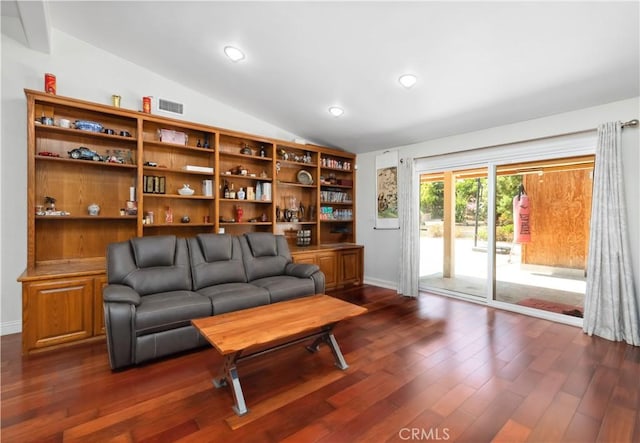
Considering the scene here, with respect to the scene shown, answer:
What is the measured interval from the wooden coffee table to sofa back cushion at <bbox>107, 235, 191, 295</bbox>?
1.04 meters

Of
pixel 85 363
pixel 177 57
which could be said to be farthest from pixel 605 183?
pixel 85 363

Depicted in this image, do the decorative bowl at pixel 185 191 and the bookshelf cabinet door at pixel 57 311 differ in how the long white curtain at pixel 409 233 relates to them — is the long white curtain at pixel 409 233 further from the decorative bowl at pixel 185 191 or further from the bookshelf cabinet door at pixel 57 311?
the bookshelf cabinet door at pixel 57 311

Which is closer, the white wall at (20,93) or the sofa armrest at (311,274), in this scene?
the white wall at (20,93)

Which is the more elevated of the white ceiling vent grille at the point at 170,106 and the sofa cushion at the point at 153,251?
the white ceiling vent grille at the point at 170,106

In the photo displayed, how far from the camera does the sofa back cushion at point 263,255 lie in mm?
3721

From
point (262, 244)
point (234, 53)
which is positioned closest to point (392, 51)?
point (234, 53)

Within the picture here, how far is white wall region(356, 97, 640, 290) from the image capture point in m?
3.01

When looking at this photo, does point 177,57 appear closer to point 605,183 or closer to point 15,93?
point 15,93

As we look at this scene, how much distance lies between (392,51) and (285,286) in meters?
2.60

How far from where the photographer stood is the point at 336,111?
4.14 m

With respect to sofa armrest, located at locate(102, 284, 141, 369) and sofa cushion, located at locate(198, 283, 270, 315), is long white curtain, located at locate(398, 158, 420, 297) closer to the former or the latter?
sofa cushion, located at locate(198, 283, 270, 315)

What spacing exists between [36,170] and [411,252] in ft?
15.8

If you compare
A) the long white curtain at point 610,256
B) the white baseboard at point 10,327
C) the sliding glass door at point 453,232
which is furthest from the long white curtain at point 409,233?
the white baseboard at point 10,327

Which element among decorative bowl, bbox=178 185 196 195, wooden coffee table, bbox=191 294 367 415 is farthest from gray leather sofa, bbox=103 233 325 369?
decorative bowl, bbox=178 185 196 195
